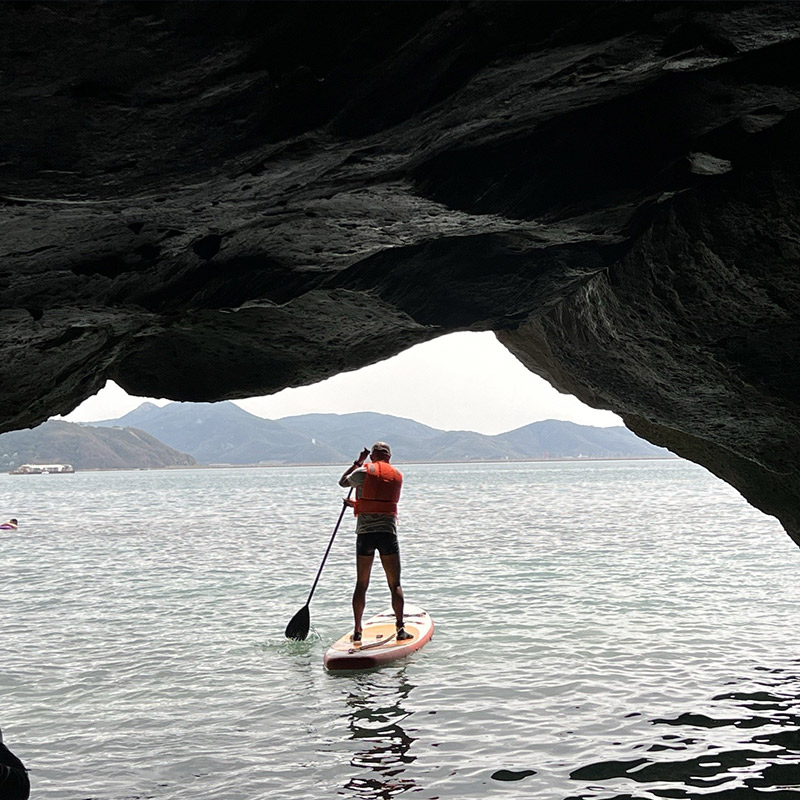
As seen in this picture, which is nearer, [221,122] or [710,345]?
[221,122]

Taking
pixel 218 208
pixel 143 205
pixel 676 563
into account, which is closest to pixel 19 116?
pixel 143 205

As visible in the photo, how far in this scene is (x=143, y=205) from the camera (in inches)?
169

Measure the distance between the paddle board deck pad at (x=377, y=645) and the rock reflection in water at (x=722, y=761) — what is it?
4099 mm

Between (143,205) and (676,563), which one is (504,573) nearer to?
(676,563)

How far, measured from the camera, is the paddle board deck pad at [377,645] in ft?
38.7

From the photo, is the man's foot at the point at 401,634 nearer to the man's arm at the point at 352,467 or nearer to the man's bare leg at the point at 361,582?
the man's bare leg at the point at 361,582

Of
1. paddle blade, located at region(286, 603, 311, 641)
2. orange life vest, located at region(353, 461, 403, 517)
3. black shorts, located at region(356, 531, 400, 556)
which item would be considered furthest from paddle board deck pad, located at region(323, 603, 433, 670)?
orange life vest, located at region(353, 461, 403, 517)

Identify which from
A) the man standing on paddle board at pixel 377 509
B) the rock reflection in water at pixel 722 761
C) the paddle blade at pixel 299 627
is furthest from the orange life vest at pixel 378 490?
the rock reflection in water at pixel 722 761

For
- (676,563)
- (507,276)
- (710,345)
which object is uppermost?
(507,276)

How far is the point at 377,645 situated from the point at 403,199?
856 cm

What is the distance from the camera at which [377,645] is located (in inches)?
484

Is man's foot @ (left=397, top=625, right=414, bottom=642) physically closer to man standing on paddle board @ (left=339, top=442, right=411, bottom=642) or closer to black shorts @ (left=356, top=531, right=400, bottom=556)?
man standing on paddle board @ (left=339, top=442, right=411, bottom=642)

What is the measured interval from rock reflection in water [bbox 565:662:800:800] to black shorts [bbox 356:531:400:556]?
13.3 ft

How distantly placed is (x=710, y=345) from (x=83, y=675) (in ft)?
30.9
